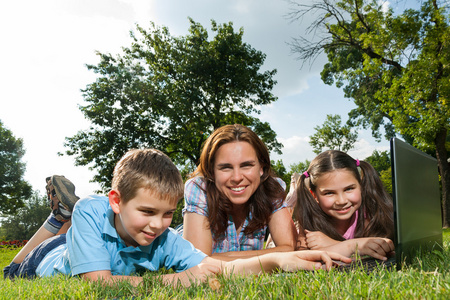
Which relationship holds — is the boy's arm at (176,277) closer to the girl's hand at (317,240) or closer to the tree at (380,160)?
the girl's hand at (317,240)

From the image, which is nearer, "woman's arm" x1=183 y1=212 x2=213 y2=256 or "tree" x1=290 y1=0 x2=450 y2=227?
"woman's arm" x1=183 y1=212 x2=213 y2=256

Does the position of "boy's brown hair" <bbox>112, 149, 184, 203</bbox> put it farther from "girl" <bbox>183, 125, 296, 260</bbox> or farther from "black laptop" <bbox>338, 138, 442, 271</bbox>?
"black laptop" <bbox>338, 138, 442, 271</bbox>

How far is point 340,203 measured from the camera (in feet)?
12.5

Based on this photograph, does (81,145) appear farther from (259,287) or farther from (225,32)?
(259,287)

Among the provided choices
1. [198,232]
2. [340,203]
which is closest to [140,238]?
[198,232]

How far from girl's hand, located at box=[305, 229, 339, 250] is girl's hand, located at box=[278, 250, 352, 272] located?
3.73 ft

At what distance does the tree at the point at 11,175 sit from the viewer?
113 ft

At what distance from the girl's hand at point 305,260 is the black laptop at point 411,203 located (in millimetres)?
110

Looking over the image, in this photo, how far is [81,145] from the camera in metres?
25.0

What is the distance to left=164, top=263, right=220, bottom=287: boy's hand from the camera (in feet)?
7.73

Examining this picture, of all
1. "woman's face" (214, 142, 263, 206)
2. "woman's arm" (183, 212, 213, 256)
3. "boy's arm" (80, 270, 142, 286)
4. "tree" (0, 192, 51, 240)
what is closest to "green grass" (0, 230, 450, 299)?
"boy's arm" (80, 270, 142, 286)

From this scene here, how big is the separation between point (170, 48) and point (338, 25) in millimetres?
12521

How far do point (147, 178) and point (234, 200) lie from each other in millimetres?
1256

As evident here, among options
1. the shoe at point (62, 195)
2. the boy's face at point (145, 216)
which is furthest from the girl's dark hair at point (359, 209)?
the shoe at point (62, 195)
